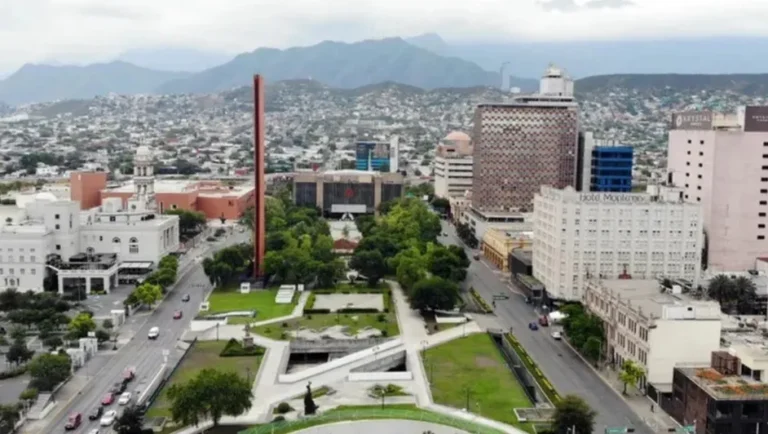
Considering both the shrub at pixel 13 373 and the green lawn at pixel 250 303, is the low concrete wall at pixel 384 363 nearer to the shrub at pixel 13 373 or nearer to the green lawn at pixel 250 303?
the green lawn at pixel 250 303

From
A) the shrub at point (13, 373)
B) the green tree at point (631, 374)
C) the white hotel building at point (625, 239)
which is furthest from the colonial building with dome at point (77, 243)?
the green tree at point (631, 374)

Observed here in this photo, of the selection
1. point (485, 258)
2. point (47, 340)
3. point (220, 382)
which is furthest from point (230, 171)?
point (220, 382)

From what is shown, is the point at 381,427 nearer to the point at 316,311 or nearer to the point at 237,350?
the point at 237,350

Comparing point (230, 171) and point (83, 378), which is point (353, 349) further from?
point (230, 171)

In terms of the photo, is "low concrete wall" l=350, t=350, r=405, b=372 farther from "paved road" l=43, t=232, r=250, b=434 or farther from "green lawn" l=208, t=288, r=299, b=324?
"green lawn" l=208, t=288, r=299, b=324

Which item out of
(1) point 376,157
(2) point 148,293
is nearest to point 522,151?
(2) point 148,293

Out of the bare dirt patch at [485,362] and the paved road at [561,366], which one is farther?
the bare dirt patch at [485,362]

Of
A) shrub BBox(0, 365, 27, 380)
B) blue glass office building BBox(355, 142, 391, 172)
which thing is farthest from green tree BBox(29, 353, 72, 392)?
blue glass office building BBox(355, 142, 391, 172)
